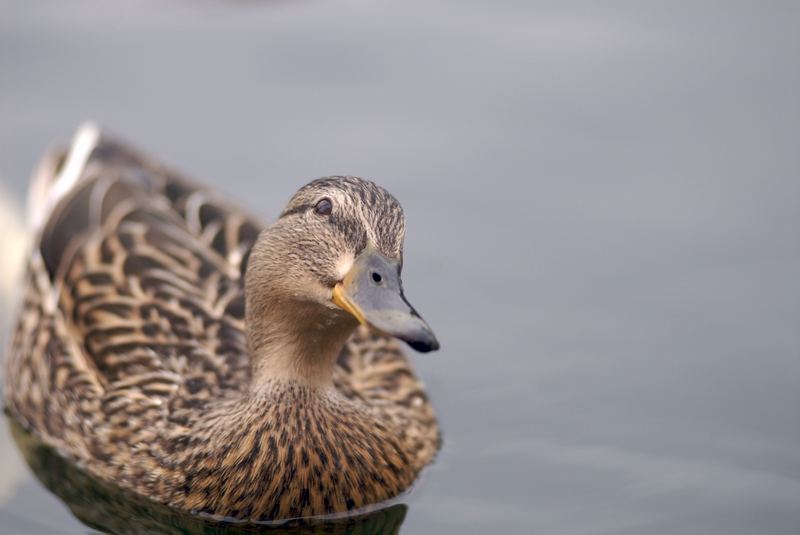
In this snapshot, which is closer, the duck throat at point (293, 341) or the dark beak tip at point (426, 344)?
the dark beak tip at point (426, 344)

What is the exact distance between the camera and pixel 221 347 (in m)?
6.43

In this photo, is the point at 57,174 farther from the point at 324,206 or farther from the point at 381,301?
A: the point at 381,301

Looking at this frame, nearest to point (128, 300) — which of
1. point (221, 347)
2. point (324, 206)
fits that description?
point (221, 347)

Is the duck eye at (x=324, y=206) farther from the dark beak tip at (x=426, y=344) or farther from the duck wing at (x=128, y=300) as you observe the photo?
the duck wing at (x=128, y=300)

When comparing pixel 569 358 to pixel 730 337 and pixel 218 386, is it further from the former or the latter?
pixel 218 386

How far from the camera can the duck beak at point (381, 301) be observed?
16.6 ft

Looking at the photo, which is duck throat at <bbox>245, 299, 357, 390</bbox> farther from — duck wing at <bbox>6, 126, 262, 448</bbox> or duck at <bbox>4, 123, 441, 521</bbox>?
duck wing at <bbox>6, 126, 262, 448</bbox>

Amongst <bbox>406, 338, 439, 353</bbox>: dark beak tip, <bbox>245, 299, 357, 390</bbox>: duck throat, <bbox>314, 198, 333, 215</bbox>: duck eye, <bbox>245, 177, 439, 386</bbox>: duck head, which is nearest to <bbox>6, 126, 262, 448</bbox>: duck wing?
<bbox>245, 299, 357, 390</bbox>: duck throat

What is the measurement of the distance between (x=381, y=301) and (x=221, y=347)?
142 cm

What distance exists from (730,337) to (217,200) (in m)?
2.57

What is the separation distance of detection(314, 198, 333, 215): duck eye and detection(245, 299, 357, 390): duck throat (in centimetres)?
35

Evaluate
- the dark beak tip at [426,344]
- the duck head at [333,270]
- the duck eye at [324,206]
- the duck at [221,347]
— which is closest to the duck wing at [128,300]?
the duck at [221,347]

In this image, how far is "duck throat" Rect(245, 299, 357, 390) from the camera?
571cm

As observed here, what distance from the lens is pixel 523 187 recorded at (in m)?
8.23
